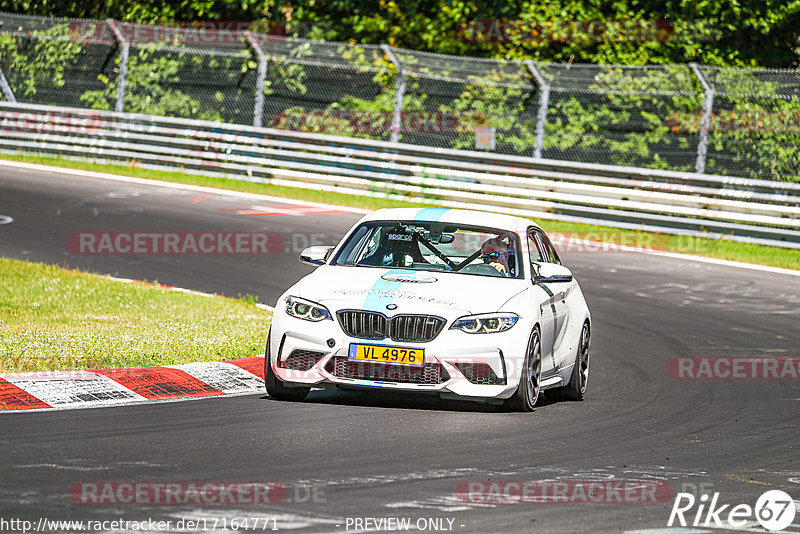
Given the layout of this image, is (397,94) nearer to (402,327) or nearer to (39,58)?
(39,58)

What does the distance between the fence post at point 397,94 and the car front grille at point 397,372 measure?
15.9m

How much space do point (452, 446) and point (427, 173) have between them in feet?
54.0

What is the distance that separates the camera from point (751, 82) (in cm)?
2202

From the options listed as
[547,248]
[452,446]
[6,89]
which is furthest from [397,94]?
[452,446]

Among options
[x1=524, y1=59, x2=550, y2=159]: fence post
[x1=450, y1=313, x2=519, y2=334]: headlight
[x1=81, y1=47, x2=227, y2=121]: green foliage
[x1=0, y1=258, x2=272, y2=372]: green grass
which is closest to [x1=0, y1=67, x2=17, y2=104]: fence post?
[x1=81, y1=47, x2=227, y2=121]: green foliage

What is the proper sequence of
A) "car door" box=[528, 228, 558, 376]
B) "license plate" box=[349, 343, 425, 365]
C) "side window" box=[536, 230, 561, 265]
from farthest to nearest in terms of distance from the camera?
"side window" box=[536, 230, 561, 265] → "car door" box=[528, 228, 558, 376] → "license plate" box=[349, 343, 425, 365]

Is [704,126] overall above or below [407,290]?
below

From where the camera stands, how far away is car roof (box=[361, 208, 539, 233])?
1017cm

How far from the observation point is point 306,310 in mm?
9023

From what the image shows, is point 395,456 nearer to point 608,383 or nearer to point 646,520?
point 646,520

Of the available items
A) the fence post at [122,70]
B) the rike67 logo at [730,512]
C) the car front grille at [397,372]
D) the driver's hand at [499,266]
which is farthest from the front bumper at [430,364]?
the fence post at [122,70]

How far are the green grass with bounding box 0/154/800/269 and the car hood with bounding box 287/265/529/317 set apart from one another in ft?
37.1

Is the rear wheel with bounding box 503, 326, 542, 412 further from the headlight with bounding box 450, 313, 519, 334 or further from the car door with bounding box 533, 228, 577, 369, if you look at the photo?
the car door with bounding box 533, 228, 577, 369

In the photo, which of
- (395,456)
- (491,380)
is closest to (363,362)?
(491,380)
